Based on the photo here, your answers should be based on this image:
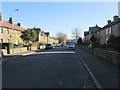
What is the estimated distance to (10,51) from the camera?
4556 centimetres

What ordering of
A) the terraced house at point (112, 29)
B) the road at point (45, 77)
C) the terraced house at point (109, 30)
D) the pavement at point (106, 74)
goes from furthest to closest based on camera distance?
the terraced house at point (109, 30), the terraced house at point (112, 29), the road at point (45, 77), the pavement at point (106, 74)

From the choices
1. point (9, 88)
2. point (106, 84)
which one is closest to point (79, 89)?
point (106, 84)

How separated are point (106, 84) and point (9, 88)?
12.5 feet

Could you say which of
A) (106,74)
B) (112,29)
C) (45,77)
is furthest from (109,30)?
(45,77)

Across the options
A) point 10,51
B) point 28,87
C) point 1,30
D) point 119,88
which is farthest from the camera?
point 1,30

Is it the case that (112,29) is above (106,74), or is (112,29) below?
above

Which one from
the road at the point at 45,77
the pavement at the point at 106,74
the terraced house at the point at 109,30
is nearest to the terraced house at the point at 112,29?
the terraced house at the point at 109,30

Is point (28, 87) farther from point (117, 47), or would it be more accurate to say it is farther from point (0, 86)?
point (117, 47)

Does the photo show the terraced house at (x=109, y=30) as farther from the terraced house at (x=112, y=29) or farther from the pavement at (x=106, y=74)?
the pavement at (x=106, y=74)

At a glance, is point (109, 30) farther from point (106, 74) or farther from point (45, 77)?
point (45, 77)

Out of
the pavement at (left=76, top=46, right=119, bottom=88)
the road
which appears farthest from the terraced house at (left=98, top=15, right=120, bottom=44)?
the road

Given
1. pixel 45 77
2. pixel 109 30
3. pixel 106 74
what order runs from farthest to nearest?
pixel 109 30 < pixel 106 74 < pixel 45 77

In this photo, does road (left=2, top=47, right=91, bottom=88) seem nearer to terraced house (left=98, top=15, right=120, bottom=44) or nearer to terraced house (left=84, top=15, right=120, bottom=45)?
→ terraced house (left=84, top=15, right=120, bottom=45)

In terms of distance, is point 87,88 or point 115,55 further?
point 115,55
